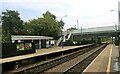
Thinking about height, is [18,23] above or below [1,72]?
above

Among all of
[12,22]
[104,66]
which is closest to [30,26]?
[12,22]

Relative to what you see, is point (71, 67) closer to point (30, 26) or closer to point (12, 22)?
point (30, 26)

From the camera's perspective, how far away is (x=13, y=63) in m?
20.6

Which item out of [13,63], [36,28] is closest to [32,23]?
[36,28]

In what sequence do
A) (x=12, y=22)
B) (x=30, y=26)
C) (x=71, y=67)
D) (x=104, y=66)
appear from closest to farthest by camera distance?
(x=71, y=67)
(x=104, y=66)
(x=30, y=26)
(x=12, y=22)

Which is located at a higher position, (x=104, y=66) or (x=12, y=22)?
(x=12, y=22)

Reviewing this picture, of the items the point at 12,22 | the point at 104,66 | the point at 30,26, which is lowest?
the point at 104,66

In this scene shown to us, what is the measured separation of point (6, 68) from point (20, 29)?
79.2 m

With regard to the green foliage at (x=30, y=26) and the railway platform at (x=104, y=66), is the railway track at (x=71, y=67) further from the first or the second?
the green foliage at (x=30, y=26)

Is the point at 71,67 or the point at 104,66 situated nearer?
the point at 71,67

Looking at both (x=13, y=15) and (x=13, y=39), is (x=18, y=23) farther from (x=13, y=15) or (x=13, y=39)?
(x=13, y=39)

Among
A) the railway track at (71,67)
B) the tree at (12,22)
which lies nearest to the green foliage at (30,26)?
the tree at (12,22)

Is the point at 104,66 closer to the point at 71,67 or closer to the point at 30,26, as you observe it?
the point at 71,67

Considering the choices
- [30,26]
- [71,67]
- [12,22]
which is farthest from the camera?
[12,22]
